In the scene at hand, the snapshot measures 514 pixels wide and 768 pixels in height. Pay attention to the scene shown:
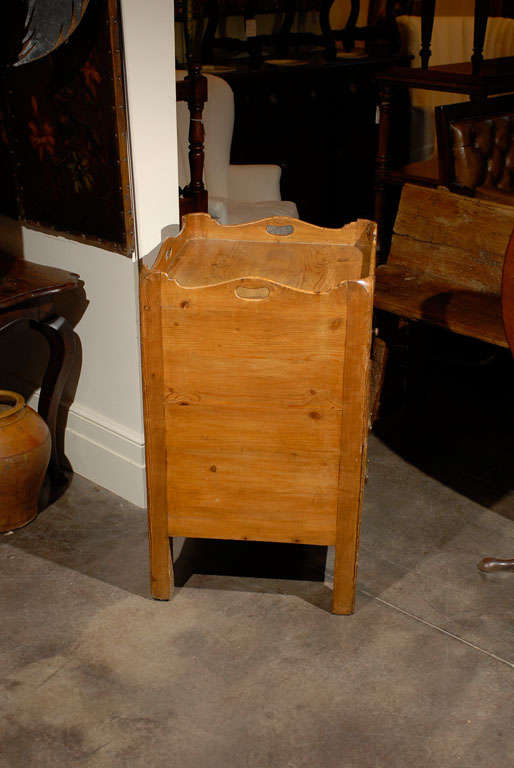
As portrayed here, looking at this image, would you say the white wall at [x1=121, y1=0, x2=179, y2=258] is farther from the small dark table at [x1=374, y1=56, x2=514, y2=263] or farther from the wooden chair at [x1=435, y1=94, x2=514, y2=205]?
the small dark table at [x1=374, y1=56, x2=514, y2=263]

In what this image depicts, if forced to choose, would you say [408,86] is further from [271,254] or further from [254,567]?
[254,567]

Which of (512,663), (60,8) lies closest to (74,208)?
(60,8)

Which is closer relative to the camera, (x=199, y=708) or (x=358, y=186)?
(x=199, y=708)

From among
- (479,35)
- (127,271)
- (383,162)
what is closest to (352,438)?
(127,271)

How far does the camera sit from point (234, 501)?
2283mm

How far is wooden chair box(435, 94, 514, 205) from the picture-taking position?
4070mm

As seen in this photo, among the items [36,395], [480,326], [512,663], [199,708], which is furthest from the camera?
[36,395]

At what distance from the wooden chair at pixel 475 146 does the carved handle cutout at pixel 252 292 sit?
2002 mm

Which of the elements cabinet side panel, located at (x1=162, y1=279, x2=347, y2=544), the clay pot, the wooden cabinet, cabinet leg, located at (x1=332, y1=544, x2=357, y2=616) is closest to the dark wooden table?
the clay pot

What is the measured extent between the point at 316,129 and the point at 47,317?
3783 mm

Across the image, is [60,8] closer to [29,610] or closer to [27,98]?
[27,98]

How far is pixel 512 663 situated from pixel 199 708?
825mm

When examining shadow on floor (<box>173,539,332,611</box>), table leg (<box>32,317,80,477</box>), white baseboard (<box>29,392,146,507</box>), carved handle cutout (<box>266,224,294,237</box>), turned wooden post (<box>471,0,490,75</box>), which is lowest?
shadow on floor (<box>173,539,332,611</box>)

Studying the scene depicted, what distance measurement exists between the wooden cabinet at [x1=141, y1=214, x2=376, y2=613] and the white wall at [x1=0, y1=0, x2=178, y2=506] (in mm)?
238
